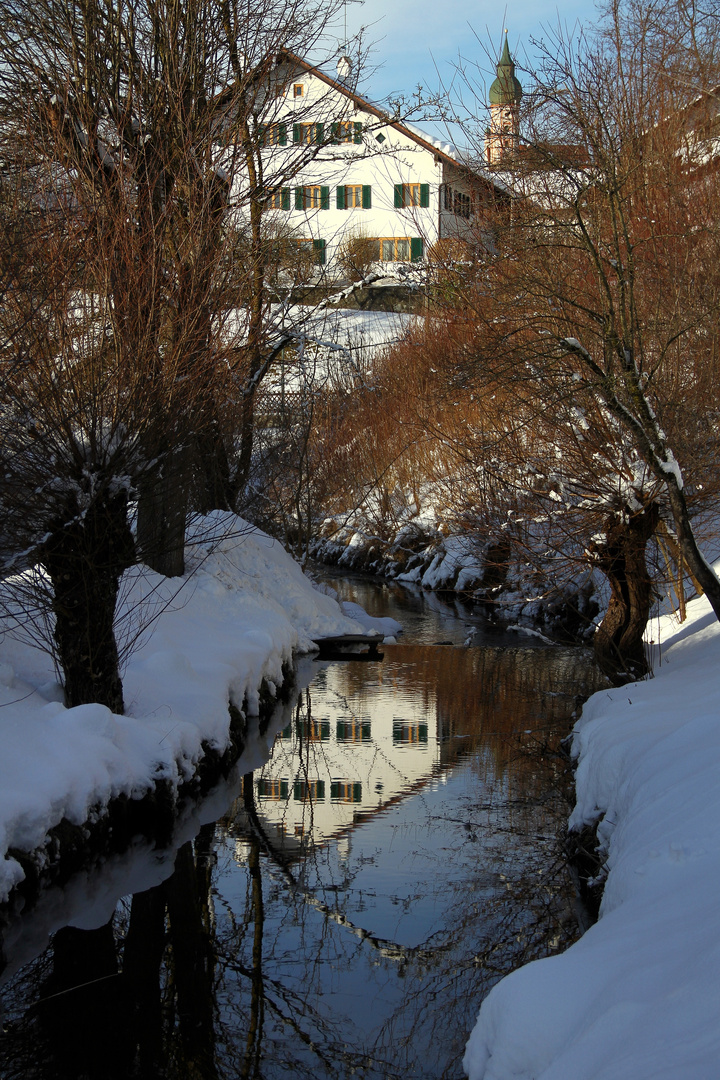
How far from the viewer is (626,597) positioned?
11.8 meters

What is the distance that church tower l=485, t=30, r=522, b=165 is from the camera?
883 centimetres

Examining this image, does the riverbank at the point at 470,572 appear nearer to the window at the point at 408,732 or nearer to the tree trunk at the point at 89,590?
the window at the point at 408,732

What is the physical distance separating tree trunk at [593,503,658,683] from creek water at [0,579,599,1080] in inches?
44.7

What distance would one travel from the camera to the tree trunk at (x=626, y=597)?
11.2m

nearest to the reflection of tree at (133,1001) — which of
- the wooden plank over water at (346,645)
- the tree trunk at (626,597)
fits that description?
the tree trunk at (626,597)

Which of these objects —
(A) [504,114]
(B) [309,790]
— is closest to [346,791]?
(B) [309,790]

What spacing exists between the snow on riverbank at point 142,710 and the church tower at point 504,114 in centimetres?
443

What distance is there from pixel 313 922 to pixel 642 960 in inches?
136

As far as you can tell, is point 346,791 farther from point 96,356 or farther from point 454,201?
point 454,201

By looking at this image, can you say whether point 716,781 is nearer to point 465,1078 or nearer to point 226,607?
point 465,1078

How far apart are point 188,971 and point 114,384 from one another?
12.7ft

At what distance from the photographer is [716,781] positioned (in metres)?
4.64

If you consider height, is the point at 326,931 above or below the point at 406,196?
below

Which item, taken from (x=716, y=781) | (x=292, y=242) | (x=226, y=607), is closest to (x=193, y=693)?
(x=226, y=607)
